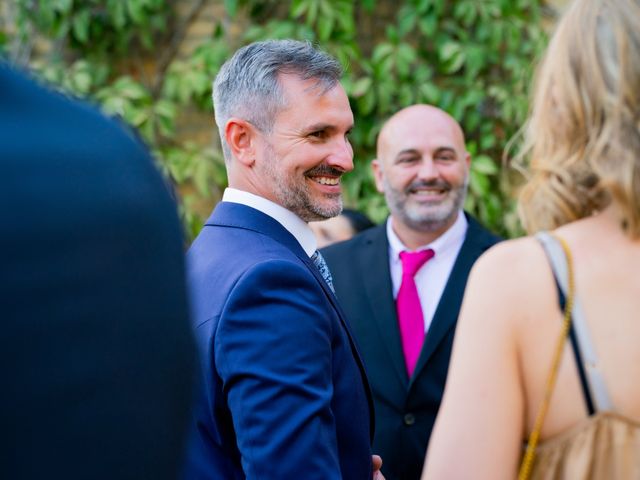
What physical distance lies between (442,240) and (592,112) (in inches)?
104

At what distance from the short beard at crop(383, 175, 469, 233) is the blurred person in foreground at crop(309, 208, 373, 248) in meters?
0.51

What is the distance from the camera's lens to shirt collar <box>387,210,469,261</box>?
3.88 metres

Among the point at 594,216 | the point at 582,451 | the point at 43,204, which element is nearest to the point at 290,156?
the point at 594,216

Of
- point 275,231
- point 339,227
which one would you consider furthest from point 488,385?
point 339,227

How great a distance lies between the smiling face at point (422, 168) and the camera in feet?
13.1

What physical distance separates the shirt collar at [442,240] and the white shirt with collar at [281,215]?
1.73 m

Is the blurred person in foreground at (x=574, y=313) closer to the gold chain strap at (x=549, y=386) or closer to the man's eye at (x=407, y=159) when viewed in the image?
the gold chain strap at (x=549, y=386)

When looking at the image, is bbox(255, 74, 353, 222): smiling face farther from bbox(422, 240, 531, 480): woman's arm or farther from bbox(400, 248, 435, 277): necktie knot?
bbox(400, 248, 435, 277): necktie knot

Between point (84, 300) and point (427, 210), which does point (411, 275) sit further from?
point (84, 300)

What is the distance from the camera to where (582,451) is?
1.21 m

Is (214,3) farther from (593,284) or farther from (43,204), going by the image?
(43,204)

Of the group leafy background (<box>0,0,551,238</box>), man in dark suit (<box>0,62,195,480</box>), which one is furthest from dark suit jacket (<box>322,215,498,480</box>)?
man in dark suit (<box>0,62,195,480</box>)

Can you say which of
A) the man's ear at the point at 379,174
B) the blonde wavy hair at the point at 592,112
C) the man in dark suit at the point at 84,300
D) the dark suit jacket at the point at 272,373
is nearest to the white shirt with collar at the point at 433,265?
the man's ear at the point at 379,174

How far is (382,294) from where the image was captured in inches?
144
